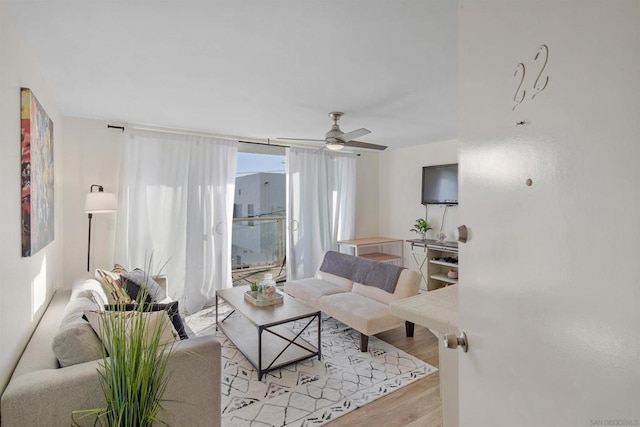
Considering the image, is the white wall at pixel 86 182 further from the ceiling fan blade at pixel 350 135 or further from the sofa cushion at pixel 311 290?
the ceiling fan blade at pixel 350 135

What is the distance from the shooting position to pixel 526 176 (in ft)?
2.32

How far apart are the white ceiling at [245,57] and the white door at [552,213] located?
968 millimetres

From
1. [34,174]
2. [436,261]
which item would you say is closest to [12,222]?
[34,174]

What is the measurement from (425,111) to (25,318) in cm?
354

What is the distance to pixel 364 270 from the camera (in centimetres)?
378

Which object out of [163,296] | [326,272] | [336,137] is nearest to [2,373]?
[163,296]

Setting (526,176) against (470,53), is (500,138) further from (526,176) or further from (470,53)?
(470,53)

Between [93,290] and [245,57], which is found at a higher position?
[245,57]

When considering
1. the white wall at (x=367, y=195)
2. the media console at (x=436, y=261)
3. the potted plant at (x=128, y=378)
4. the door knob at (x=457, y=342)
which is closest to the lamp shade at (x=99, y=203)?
the potted plant at (x=128, y=378)

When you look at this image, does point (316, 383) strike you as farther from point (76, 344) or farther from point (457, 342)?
point (457, 342)

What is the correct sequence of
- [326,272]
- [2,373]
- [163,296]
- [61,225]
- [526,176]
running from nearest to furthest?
1. [526,176]
2. [2,373]
3. [163,296]
4. [61,225]
5. [326,272]

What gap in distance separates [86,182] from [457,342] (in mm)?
4068

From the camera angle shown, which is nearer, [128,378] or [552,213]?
[552,213]

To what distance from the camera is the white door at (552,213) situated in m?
0.49
